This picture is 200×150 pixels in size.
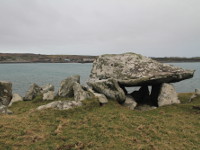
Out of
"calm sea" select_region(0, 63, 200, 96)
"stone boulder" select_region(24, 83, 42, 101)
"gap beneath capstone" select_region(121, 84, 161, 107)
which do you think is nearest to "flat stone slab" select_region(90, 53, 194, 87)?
"gap beneath capstone" select_region(121, 84, 161, 107)

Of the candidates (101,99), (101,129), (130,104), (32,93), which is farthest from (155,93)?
(32,93)

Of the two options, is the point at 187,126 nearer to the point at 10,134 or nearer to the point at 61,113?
the point at 61,113

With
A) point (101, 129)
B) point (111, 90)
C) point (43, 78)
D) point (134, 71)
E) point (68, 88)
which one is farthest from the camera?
point (43, 78)

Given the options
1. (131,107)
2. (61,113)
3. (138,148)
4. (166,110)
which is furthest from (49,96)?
(138,148)

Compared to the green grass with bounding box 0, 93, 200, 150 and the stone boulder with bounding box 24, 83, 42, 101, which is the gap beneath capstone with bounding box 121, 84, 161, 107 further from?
the stone boulder with bounding box 24, 83, 42, 101

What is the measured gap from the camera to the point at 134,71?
1953 cm

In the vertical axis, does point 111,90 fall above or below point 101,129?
above

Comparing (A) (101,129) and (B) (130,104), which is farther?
(B) (130,104)

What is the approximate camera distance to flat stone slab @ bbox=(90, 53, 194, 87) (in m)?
18.8

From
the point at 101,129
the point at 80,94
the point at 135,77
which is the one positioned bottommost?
the point at 101,129

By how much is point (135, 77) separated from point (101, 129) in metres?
8.72

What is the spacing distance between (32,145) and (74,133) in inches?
93.2

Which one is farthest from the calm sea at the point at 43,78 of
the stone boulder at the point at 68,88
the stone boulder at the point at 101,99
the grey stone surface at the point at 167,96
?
the grey stone surface at the point at 167,96

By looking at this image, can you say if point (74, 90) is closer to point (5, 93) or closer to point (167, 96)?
A: point (167, 96)
